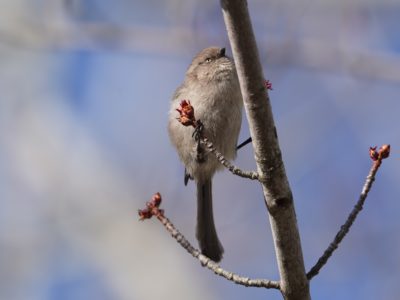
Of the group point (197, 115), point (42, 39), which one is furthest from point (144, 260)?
point (42, 39)

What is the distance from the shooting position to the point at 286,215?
208 centimetres

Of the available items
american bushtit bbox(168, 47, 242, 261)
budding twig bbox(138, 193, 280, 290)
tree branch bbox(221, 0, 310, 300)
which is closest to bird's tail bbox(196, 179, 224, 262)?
american bushtit bbox(168, 47, 242, 261)

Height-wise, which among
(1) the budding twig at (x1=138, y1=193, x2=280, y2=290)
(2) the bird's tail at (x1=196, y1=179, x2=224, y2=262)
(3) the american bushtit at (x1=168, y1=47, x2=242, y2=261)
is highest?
(3) the american bushtit at (x1=168, y1=47, x2=242, y2=261)

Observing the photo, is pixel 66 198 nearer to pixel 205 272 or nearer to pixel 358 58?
pixel 205 272

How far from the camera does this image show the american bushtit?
3.42 m

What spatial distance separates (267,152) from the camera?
201cm

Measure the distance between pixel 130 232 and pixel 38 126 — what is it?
42.3 inches

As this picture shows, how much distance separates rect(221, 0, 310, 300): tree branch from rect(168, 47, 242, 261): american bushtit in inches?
43.5

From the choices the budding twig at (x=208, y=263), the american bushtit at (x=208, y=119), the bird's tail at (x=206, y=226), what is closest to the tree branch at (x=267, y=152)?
the budding twig at (x=208, y=263)

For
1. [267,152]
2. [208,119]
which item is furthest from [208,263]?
[208,119]

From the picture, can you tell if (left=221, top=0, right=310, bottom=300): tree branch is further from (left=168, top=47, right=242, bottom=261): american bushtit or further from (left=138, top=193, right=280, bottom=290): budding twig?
(left=168, top=47, right=242, bottom=261): american bushtit

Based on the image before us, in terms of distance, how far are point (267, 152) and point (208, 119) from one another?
1.42 meters

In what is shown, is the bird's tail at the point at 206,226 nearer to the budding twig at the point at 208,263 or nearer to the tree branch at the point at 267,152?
the budding twig at the point at 208,263

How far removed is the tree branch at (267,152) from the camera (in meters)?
1.82
